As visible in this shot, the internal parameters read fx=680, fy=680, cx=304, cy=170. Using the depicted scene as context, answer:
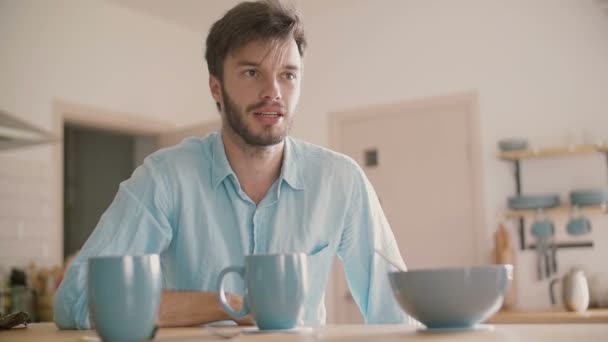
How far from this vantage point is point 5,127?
3.33 meters

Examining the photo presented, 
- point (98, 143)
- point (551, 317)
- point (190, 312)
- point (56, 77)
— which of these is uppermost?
point (56, 77)

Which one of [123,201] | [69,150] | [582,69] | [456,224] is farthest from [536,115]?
[69,150]

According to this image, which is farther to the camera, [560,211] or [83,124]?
[83,124]

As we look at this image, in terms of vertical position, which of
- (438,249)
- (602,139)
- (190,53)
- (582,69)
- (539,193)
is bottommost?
(438,249)

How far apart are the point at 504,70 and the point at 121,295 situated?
12.0ft

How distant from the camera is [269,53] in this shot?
159 centimetres

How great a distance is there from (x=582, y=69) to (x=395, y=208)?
1.43 m

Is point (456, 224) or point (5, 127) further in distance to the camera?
point (456, 224)

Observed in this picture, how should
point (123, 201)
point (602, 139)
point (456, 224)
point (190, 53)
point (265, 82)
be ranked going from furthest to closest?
1. point (190, 53)
2. point (456, 224)
3. point (602, 139)
4. point (265, 82)
5. point (123, 201)

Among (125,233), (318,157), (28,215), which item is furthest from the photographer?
(28,215)

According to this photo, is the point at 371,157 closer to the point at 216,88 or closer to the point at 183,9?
the point at 183,9

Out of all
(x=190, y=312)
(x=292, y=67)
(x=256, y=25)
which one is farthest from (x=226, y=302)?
(x=256, y=25)

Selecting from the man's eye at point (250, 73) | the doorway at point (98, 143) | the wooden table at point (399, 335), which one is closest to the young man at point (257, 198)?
the man's eye at point (250, 73)

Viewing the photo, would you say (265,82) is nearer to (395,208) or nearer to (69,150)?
(395,208)
